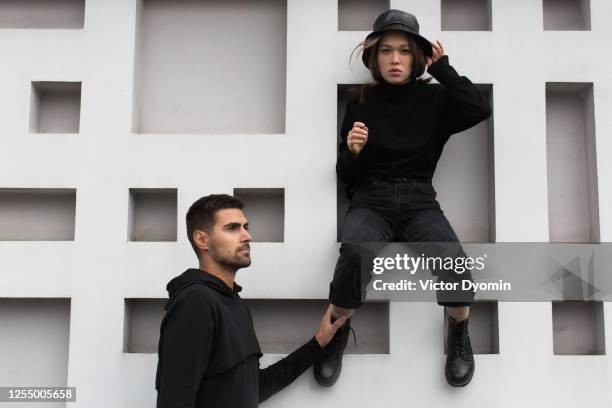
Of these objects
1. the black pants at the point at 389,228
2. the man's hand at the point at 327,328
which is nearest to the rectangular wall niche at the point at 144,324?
the man's hand at the point at 327,328

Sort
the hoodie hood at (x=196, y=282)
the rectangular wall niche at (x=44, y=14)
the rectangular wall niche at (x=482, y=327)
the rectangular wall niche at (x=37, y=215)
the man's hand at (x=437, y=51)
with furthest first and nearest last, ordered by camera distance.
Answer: the rectangular wall niche at (x=44, y=14)
the rectangular wall niche at (x=37, y=215)
the rectangular wall niche at (x=482, y=327)
the man's hand at (x=437, y=51)
the hoodie hood at (x=196, y=282)

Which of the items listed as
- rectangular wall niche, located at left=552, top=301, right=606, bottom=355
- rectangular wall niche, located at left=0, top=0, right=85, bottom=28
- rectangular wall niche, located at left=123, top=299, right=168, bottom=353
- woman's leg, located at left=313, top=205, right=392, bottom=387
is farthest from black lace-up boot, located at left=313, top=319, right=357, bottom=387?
rectangular wall niche, located at left=0, top=0, right=85, bottom=28

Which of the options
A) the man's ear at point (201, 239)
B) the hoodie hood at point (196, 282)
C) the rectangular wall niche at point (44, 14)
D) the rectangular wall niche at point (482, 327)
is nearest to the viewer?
the hoodie hood at point (196, 282)

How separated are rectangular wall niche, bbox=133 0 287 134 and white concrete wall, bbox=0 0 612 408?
0.40 feet

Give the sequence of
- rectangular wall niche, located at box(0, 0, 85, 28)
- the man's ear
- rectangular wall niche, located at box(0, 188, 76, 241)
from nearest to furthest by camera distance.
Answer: the man's ear < rectangular wall niche, located at box(0, 188, 76, 241) < rectangular wall niche, located at box(0, 0, 85, 28)

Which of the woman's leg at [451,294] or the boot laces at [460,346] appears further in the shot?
the boot laces at [460,346]

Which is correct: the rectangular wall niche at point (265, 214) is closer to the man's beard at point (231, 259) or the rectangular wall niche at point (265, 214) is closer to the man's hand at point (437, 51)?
the man's beard at point (231, 259)

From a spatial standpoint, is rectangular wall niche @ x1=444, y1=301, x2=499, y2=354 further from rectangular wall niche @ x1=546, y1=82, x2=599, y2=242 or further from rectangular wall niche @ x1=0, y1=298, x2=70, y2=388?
rectangular wall niche @ x1=0, y1=298, x2=70, y2=388

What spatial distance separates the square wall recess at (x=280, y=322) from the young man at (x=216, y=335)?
0.21 metres

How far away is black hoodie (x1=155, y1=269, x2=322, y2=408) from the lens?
202 cm

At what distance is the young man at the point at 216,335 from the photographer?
2033 mm

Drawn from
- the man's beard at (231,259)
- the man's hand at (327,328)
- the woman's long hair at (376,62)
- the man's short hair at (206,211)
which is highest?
the woman's long hair at (376,62)

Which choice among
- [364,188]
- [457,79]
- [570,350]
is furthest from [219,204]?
[570,350]

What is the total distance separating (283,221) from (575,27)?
140cm
